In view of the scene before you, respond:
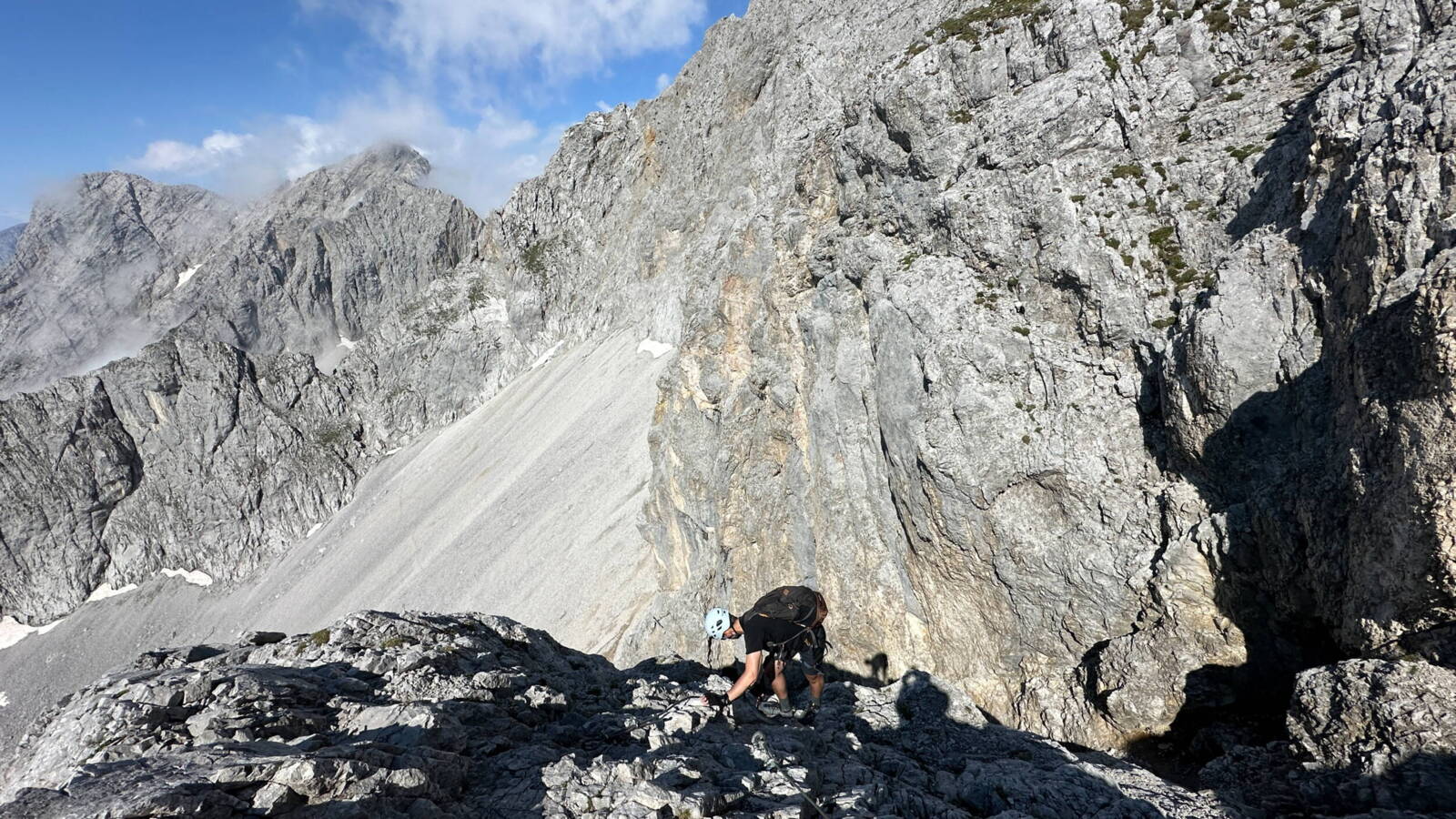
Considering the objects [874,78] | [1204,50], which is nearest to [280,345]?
[874,78]

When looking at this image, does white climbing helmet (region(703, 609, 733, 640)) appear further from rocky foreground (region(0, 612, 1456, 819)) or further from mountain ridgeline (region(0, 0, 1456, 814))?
mountain ridgeline (region(0, 0, 1456, 814))

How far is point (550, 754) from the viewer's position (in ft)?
30.0

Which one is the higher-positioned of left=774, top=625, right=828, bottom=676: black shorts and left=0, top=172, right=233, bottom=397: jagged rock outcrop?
left=0, top=172, right=233, bottom=397: jagged rock outcrop

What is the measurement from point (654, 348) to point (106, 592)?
286 ft

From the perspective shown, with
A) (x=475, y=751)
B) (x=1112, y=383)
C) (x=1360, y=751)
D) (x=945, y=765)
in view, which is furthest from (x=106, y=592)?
(x=1360, y=751)

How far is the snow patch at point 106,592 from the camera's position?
89.2 metres

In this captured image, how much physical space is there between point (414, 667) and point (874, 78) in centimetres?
2204

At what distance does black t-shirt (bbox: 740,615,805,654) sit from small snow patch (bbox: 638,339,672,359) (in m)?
61.4

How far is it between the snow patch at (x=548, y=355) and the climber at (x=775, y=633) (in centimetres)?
8641

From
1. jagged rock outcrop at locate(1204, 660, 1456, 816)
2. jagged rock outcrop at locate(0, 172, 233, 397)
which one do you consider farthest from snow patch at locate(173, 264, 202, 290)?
jagged rock outcrop at locate(1204, 660, 1456, 816)

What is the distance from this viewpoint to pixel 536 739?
33.5 ft

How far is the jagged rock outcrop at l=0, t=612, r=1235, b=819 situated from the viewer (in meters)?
6.86

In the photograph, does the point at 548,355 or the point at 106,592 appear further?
the point at 548,355

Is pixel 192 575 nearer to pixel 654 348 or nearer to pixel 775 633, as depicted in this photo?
pixel 654 348
